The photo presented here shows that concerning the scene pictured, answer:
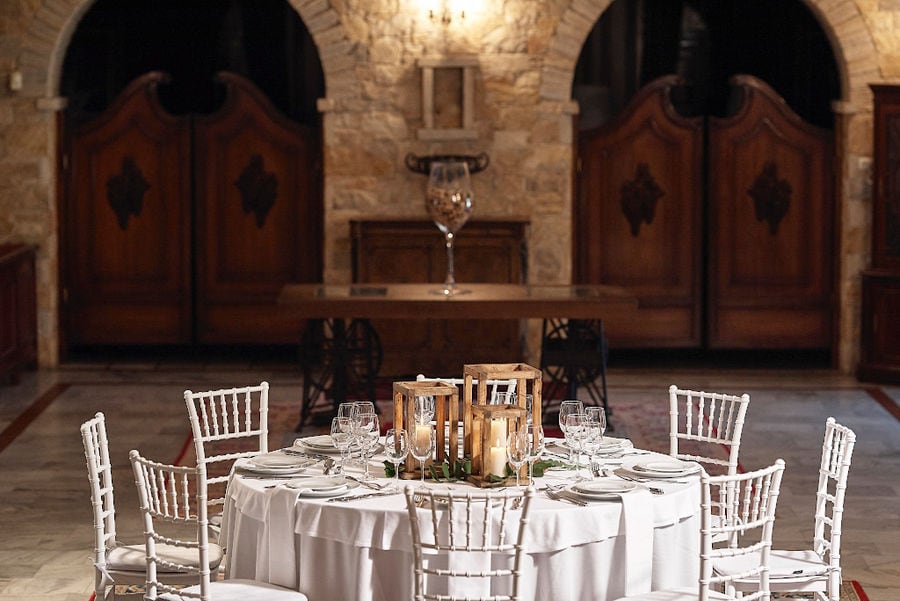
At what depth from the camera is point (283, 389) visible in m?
9.52

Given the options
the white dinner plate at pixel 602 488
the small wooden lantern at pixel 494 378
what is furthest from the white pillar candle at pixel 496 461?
the white dinner plate at pixel 602 488

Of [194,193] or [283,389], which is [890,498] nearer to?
[283,389]

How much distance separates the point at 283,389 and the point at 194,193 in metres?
1.97

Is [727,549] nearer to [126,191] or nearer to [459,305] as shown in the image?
[459,305]

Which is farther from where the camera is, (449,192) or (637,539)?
(449,192)

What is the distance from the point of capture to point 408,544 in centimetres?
397

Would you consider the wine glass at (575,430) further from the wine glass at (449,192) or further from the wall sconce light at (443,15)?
the wall sconce light at (443,15)

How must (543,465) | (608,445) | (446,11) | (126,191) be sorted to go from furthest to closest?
1. (126,191)
2. (446,11)
3. (608,445)
4. (543,465)

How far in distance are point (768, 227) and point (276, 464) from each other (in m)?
6.84

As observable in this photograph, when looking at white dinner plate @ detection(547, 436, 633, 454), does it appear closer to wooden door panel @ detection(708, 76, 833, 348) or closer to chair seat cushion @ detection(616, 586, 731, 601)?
chair seat cushion @ detection(616, 586, 731, 601)

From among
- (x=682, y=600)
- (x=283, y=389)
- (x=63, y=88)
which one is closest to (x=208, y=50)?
(x=63, y=88)

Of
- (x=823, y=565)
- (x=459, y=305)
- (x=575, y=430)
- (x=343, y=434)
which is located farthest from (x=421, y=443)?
(x=459, y=305)

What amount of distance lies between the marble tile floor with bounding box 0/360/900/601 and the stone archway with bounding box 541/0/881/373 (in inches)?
21.5

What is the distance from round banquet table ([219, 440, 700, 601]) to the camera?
157 inches
